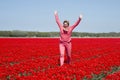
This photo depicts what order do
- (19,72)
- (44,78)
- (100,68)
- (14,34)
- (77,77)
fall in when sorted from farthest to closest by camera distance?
(14,34) < (100,68) < (19,72) < (77,77) < (44,78)

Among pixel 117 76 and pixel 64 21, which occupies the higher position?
pixel 64 21

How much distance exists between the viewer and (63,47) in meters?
12.9

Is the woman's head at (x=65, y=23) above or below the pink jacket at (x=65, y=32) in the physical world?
above

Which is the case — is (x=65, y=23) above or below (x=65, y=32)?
above

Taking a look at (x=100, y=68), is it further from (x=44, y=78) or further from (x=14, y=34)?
(x=14, y=34)

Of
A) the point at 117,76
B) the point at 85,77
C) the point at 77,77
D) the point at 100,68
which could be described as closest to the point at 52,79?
the point at 77,77

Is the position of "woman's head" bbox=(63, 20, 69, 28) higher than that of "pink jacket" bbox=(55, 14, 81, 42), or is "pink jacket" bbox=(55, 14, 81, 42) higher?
"woman's head" bbox=(63, 20, 69, 28)

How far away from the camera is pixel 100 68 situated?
11922 mm

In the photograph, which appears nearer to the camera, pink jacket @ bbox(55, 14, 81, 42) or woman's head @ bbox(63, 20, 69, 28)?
woman's head @ bbox(63, 20, 69, 28)

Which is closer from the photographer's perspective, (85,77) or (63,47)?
(85,77)

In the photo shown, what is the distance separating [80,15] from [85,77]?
3236 mm

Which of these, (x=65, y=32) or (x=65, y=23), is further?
(x=65, y=32)

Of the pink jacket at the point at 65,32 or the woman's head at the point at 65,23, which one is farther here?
the pink jacket at the point at 65,32

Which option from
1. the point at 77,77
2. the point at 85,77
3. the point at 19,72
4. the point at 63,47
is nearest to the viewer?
the point at 77,77
